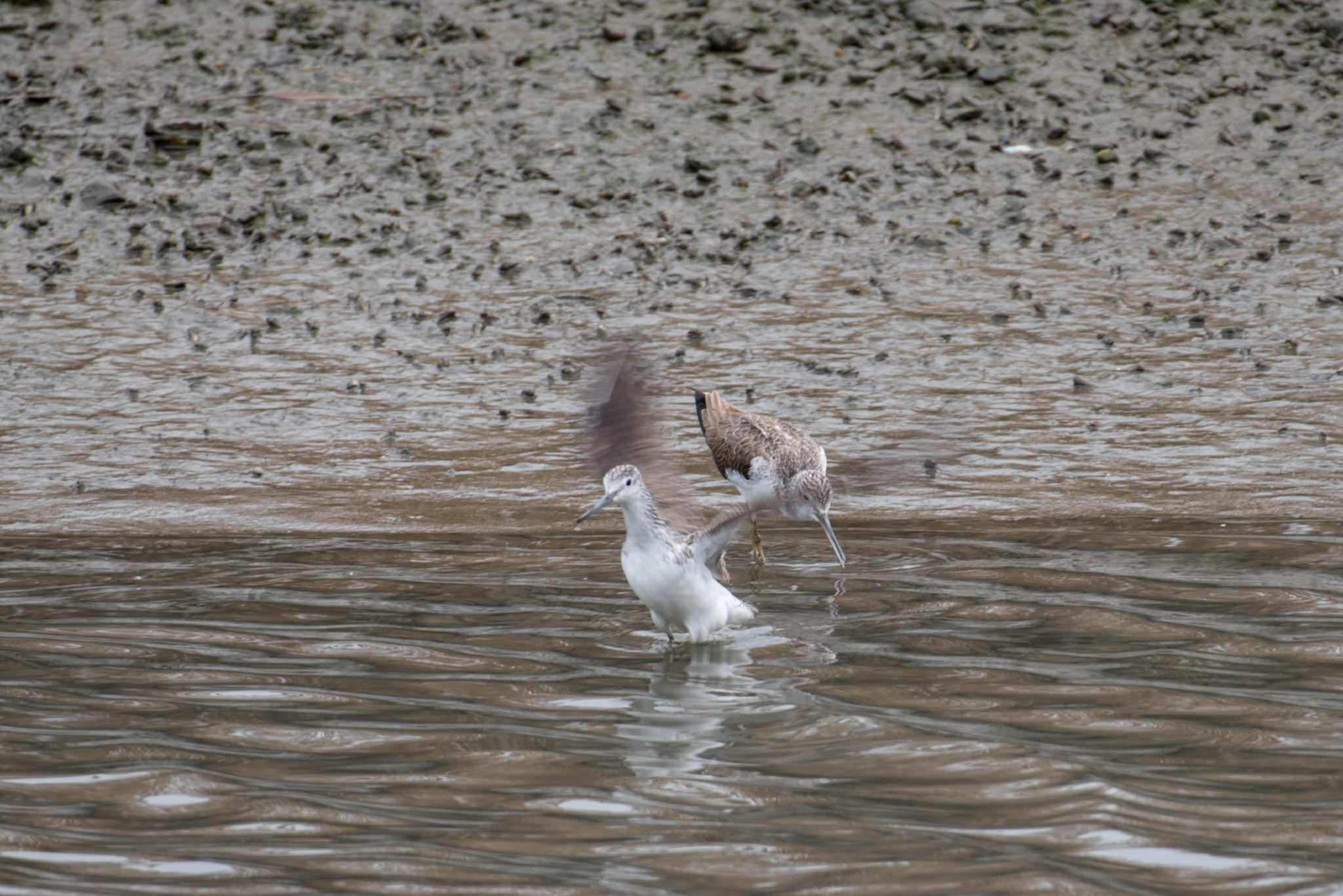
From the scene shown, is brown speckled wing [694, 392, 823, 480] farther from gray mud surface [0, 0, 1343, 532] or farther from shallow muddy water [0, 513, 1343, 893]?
shallow muddy water [0, 513, 1343, 893]

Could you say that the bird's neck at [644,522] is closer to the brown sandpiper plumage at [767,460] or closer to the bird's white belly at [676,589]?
the bird's white belly at [676,589]

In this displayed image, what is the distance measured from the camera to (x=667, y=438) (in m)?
10.7

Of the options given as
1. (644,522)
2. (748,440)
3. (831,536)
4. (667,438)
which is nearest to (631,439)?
(644,522)

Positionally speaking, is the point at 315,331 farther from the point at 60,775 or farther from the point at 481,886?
the point at 481,886

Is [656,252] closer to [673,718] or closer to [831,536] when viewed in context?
[831,536]

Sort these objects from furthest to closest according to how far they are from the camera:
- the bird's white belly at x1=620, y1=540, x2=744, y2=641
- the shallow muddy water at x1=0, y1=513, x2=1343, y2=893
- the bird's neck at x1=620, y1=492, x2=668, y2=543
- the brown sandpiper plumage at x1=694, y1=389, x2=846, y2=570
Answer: the brown sandpiper plumage at x1=694, y1=389, x2=846, y2=570, the bird's neck at x1=620, y1=492, x2=668, y2=543, the bird's white belly at x1=620, y1=540, x2=744, y2=641, the shallow muddy water at x1=0, y1=513, x2=1343, y2=893

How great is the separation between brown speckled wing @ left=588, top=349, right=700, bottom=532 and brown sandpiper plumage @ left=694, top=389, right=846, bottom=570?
Result: 1.44ft

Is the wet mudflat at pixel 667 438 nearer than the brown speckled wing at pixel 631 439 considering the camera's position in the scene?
Yes

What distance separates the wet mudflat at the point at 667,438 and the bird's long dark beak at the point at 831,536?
87 mm

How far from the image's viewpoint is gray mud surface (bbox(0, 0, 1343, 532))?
10.1m

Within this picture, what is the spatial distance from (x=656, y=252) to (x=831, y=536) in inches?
203

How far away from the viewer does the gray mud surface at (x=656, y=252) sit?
397 inches

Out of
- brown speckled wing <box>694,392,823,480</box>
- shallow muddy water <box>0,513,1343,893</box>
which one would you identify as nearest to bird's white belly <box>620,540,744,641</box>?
shallow muddy water <box>0,513,1343,893</box>

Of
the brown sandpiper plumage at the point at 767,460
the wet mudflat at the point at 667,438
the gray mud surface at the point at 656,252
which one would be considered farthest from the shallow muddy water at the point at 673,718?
the gray mud surface at the point at 656,252
